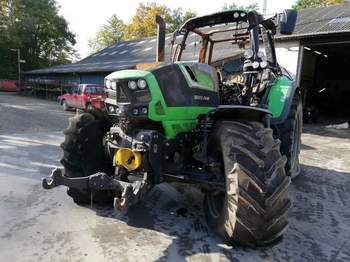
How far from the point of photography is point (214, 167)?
11.9 feet

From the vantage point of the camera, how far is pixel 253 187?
10.1ft

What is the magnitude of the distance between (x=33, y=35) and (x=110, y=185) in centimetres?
4581

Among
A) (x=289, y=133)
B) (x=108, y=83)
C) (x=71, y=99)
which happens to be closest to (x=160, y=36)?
(x=108, y=83)

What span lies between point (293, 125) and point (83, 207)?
3.17 metres

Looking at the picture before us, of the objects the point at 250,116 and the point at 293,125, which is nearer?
the point at 250,116

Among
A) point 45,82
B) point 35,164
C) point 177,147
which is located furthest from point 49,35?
point 177,147

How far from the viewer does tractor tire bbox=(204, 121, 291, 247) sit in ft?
10.1

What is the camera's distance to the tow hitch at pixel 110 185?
3.29 meters

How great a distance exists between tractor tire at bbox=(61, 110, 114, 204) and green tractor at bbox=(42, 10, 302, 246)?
0.04 ft

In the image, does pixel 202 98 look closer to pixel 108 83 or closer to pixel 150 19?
pixel 108 83

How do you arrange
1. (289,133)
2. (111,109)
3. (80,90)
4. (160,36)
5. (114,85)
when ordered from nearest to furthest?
(114,85)
(111,109)
(160,36)
(289,133)
(80,90)

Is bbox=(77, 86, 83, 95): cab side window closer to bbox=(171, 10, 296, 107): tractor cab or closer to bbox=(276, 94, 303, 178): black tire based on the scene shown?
bbox=(171, 10, 296, 107): tractor cab

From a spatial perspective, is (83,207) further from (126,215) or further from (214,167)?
(214,167)

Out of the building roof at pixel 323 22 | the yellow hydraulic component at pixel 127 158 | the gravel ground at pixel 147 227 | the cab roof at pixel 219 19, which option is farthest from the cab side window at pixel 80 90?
the yellow hydraulic component at pixel 127 158
